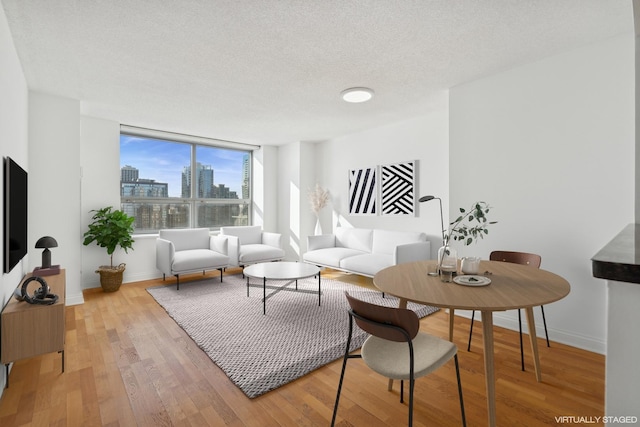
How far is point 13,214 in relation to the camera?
243cm

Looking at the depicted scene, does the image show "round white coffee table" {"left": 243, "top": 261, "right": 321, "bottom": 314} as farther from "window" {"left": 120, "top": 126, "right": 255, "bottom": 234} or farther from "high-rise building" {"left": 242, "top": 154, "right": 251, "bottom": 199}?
"high-rise building" {"left": 242, "top": 154, "right": 251, "bottom": 199}

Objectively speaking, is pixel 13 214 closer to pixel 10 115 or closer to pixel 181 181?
pixel 10 115

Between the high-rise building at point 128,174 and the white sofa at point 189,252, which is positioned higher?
the high-rise building at point 128,174

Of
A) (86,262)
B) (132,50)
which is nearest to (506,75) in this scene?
(132,50)

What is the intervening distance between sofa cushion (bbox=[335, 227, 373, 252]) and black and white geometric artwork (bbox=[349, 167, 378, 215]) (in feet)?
1.18

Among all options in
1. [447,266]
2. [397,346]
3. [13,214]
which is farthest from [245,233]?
[397,346]

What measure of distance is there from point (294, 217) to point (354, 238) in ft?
5.17

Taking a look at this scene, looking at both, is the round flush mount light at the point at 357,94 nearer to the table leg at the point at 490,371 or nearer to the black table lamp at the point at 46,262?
the table leg at the point at 490,371

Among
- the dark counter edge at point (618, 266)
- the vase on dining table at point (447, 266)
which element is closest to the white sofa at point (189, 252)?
the vase on dining table at point (447, 266)

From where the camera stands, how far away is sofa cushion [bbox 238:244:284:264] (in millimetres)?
5094

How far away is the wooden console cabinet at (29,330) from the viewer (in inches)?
80.7

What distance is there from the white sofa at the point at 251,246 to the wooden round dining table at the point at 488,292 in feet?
11.2

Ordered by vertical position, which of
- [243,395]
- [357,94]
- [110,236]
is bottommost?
[243,395]

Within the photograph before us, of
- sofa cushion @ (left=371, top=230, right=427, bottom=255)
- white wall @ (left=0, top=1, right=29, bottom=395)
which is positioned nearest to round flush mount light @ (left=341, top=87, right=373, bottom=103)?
sofa cushion @ (left=371, top=230, right=427, bottom=255)
